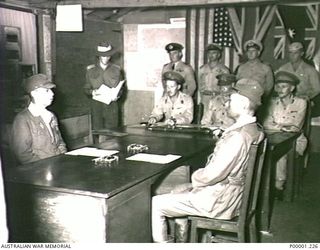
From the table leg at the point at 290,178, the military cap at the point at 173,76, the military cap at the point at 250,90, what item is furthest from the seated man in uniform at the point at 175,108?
the military cap at the point at 250,90

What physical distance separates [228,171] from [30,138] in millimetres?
1707

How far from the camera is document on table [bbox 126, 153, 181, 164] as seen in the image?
2891 mm

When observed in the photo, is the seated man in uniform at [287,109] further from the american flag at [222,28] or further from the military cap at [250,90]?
the american flag at [222,28]

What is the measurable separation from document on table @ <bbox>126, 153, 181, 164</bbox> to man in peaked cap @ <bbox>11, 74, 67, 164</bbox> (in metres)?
0.90

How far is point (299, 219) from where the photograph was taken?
3934 millimetres

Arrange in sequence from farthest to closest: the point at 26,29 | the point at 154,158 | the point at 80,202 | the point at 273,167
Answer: the point at 26,29 → the point at 273,167 → the point at 154,158 → the point at 80,202

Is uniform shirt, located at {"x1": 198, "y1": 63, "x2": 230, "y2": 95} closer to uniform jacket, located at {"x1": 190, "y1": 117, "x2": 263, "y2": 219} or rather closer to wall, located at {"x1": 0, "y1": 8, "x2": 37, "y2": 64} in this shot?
wall, located at {"x1": 0, "y1": 8, "x2": 37, "y2": 64}

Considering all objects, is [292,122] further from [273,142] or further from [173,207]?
[173,207]

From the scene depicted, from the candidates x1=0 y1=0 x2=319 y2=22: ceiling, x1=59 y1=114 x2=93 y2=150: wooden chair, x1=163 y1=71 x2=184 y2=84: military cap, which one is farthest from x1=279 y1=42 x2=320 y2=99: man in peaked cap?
x1=59 y1=114 x2=93 y2=150: wooden chair

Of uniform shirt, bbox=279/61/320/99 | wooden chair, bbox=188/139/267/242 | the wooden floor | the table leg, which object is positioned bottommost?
the wooden floor

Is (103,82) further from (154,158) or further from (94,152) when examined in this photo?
(154,158)

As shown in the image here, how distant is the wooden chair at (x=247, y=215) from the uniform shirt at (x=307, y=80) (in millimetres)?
3838

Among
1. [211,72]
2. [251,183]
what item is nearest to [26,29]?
[211,72]

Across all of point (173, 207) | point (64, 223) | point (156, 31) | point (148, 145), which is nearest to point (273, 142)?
point (148, 145)
